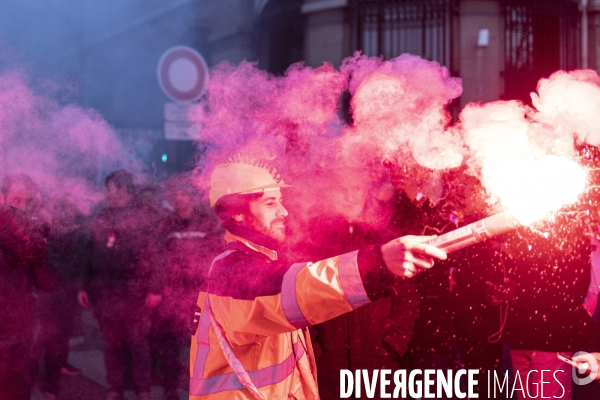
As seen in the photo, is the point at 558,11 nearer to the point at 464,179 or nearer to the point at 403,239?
the point at 464,179

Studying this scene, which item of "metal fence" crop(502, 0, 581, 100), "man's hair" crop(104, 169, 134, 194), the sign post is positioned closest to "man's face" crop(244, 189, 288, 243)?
"man's hair" crop(104, 169, 134, 194)

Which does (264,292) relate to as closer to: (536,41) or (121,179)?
(121,179)

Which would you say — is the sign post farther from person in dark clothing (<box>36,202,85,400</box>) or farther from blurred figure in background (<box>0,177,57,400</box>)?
blurred figure in background (<box>0,177,57,400</box>)

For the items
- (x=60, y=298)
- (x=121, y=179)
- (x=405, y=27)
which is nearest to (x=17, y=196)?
(x=121, y=179)

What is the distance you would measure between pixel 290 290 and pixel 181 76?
4.53 m

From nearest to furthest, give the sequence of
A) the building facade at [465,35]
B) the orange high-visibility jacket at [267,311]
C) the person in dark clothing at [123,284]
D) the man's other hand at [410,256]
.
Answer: the man's other hand at [410,256] → the orange high-visibility jacket at [267,311] → the person in dark clothing at [123,284] → the building facade at [465,35]

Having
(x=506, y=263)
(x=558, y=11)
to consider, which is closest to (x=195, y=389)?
(x=506, y=263)

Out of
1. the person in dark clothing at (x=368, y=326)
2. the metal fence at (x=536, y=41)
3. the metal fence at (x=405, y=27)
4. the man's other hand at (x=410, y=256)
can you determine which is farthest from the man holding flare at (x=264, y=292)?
the metal fence at (x=536, y=41)

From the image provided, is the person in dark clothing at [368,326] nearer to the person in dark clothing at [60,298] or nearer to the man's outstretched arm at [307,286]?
the man's outstretched arm at [307,286]

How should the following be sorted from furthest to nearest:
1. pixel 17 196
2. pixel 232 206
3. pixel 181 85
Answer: pixel 181 85
pixel 17 196
pixel 232 206

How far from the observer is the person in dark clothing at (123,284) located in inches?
223

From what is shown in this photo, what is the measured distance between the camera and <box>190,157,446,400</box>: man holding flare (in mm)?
2107

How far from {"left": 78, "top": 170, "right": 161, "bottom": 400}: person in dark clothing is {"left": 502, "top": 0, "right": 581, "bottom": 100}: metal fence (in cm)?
807

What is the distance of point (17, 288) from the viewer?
455 cm
